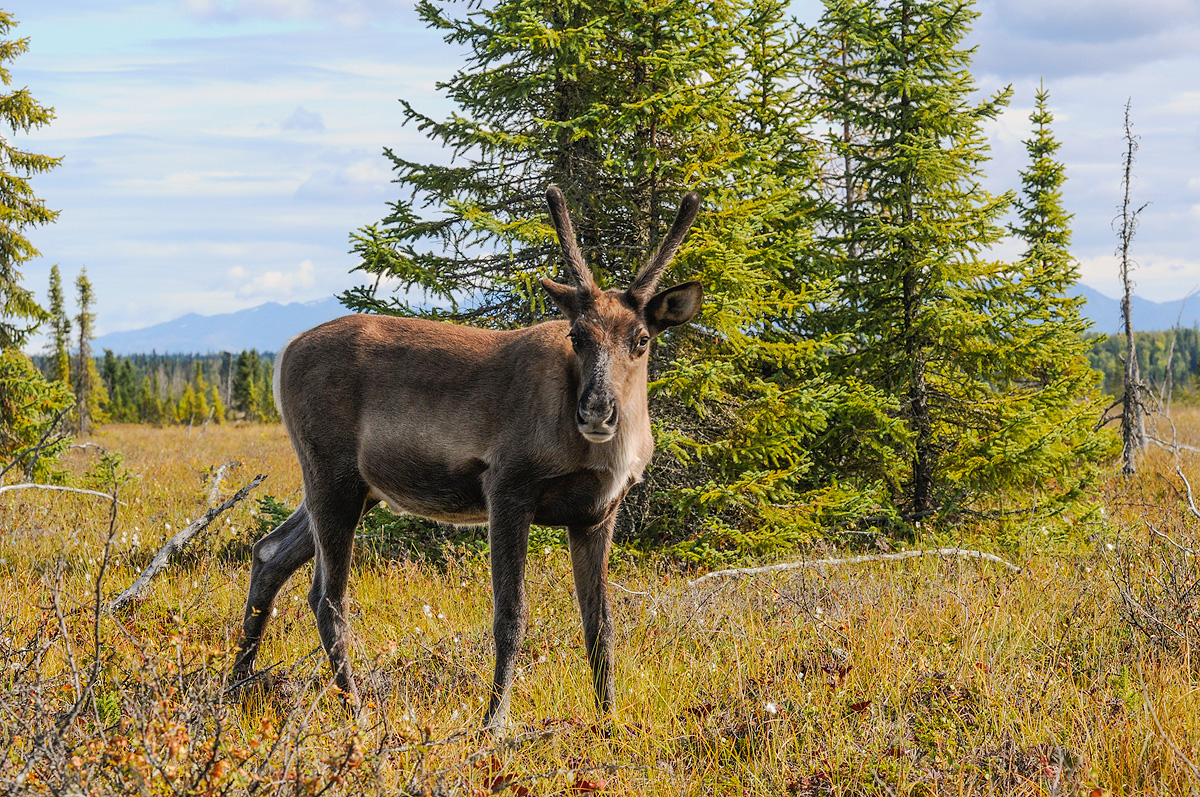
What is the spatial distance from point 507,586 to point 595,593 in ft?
2.21

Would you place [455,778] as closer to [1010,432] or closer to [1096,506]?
[1010,432]

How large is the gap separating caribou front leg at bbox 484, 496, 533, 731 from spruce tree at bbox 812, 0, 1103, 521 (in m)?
6.74

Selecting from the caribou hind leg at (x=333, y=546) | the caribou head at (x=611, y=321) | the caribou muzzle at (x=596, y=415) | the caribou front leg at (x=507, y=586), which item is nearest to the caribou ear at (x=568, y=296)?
the caribou head at (x=611, y=321)

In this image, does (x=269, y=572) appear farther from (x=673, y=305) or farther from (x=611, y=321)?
(x=673, y=305)

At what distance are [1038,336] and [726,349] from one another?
161 inches

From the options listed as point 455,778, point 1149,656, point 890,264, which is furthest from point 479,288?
point 1149,656

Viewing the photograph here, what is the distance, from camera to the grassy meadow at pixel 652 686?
333cm

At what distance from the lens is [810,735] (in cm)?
414

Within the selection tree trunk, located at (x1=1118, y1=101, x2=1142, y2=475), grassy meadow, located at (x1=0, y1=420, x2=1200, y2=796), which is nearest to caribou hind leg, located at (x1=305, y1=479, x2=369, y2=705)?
grassy meadow, located at (x1=0, y1=420, x2=1200, y2=796)

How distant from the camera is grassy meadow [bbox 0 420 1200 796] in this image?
3.33 metres

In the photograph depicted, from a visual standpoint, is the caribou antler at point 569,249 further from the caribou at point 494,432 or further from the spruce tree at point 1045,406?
the spruce tree at point 1045,406

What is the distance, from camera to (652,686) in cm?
501

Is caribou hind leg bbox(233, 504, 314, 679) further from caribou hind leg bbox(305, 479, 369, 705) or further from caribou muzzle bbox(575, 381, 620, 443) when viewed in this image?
caribou muzzle bbox(575, 381, 620, 443)

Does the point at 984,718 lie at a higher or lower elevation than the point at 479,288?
lower
